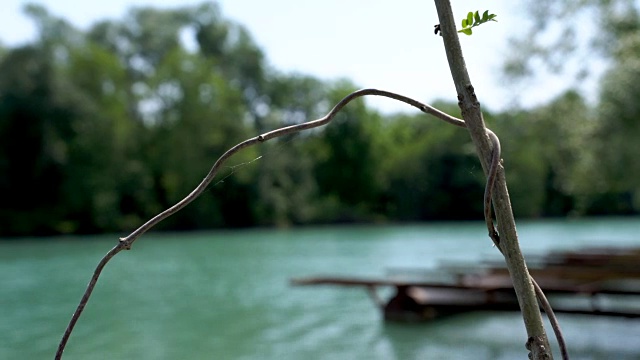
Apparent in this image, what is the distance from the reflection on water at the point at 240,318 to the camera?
938cm

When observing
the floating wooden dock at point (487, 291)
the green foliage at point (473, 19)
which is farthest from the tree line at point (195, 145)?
the green foliage at point (473, 19)

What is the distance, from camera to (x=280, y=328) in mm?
11234

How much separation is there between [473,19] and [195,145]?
148 feet

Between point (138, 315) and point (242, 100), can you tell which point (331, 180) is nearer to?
point (242, 100)

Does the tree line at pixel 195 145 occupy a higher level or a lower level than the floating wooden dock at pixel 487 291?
higher

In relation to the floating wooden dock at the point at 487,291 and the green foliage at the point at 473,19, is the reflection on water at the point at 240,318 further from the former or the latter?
the green foliage at the point at 473,19

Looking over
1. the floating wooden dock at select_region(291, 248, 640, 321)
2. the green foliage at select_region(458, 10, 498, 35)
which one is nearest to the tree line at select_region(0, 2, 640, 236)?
the floating wooden dock at select_region(291, 248, 640, 321)

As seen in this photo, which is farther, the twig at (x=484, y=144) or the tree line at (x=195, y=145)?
the tree line at (x=195, y=145)

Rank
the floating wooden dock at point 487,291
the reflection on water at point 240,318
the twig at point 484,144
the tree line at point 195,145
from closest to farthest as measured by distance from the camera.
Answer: the twig at point 484,144 < the reflection on water at point 240,318 < the floating wooden dock at point 487,291 < the tree line at point 195,145

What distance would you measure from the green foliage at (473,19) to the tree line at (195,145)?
1059 inches

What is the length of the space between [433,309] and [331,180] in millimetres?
45536

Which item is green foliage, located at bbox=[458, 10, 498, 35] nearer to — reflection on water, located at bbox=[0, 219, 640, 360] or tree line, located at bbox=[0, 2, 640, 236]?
reflection on water, located at bbox=[0, 219, 640, 360]

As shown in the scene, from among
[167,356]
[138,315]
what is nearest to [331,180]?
[138,315]

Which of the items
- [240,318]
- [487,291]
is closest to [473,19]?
[487,291]
